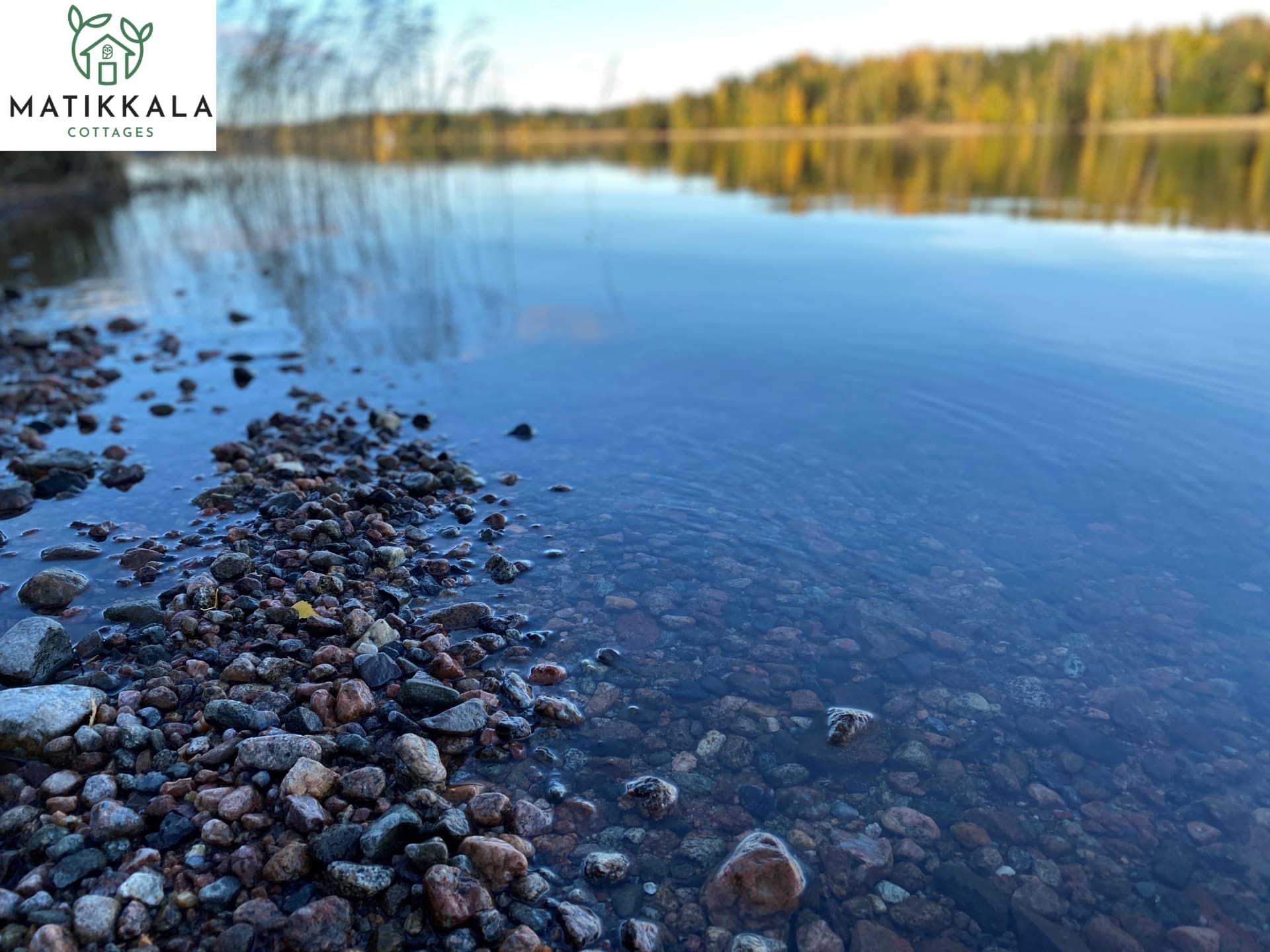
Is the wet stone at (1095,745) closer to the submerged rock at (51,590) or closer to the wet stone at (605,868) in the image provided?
the wet stone at (605,868)

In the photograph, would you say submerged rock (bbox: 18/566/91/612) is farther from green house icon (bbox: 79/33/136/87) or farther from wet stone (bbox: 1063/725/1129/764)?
green house icon (bbox: 79/33/136/87)

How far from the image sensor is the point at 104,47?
42.9 ft

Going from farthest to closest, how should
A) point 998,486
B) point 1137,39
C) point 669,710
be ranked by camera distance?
1. point 1137,39
2. point 998,486
3. point 669,710

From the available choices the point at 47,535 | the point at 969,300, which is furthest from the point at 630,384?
the point at 969,300

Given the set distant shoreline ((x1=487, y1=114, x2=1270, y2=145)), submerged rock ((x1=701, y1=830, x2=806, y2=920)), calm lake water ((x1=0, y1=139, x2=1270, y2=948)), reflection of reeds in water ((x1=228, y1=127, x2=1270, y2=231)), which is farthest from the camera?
distant shoreline ((x1=487, y1=114, x2=1270, y2=145))

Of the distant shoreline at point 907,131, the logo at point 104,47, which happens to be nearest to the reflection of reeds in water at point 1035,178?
the logo at point 104,47

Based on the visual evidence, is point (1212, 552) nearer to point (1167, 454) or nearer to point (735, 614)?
point (1167, 454)

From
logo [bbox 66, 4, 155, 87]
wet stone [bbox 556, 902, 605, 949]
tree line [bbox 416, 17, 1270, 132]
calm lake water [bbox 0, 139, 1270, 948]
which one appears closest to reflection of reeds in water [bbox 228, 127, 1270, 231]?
calm lake water [bbox 0, 139, 1270, 948]

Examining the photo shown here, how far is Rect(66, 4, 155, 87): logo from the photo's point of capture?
13.0 meters

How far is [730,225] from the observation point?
25156 millimetres

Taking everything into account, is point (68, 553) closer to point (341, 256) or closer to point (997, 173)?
point (341, 256)

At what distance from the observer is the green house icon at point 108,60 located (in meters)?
13.1

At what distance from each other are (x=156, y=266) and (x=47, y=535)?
1574 cm

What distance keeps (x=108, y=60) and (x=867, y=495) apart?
13775mm
